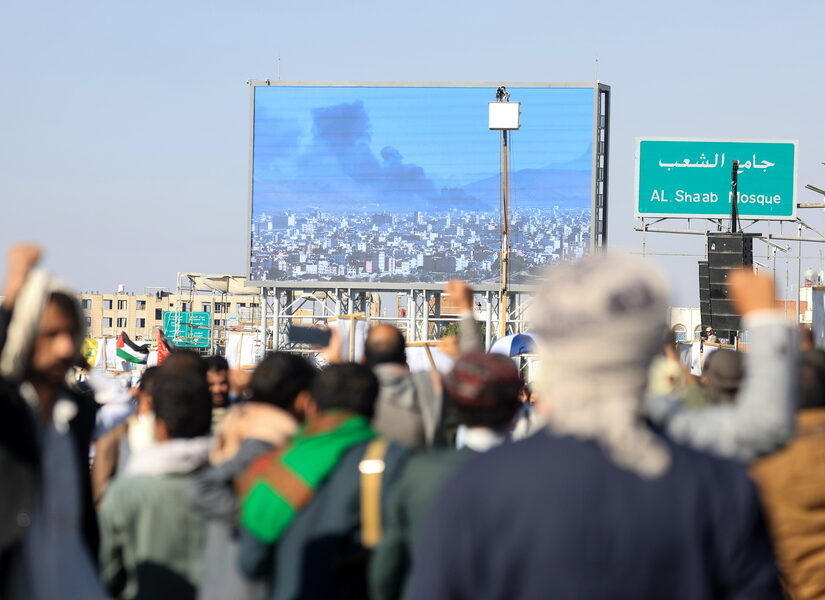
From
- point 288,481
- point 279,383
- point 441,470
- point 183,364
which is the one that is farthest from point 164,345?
point 441,470

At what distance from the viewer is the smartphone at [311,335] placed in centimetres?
702

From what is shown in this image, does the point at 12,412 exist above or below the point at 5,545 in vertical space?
above

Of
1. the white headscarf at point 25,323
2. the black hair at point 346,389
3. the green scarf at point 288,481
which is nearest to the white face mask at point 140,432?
the black hair at point 346,389

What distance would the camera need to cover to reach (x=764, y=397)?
322 centimetres

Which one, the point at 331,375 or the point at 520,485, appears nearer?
the point at 520,485

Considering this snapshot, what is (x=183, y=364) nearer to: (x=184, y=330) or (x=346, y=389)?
(x=346, y=389)

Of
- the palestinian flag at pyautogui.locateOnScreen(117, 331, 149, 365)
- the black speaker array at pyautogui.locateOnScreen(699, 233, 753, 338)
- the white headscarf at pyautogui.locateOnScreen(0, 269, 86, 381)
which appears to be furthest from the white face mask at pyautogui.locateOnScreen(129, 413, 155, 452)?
the palestinian flag at pyautogui.locateOnScreen(117, 331, 149, 365)

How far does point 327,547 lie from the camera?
4.34 m

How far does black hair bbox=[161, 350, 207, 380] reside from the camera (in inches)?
210

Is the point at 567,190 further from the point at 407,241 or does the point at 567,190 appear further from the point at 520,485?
the point at 520,485

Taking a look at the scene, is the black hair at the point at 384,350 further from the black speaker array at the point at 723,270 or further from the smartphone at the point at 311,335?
the black speaker array at the point at 723,270

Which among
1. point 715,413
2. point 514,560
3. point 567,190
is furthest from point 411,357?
point 567,190

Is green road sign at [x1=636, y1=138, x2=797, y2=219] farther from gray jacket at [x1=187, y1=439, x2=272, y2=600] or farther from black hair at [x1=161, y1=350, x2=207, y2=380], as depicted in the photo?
gray jacket at [x1=187, y1=439, x2=272, y2=600]

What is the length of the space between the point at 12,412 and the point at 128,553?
2.02 meters
